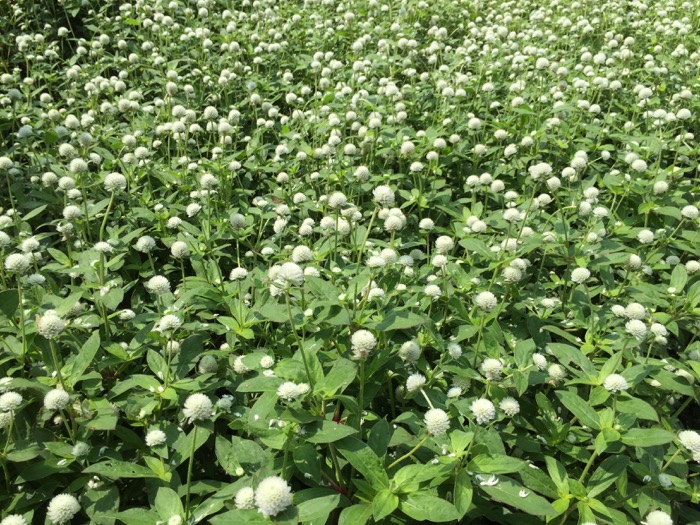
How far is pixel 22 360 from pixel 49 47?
199 inches

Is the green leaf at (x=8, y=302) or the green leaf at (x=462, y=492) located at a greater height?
the green leaf at (x=8, y=302)

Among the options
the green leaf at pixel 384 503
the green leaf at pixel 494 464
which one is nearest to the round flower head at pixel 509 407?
the green leaf at pixel 494 464

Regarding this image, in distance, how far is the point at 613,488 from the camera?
2184 mm

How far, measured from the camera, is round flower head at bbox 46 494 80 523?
1.84 metres

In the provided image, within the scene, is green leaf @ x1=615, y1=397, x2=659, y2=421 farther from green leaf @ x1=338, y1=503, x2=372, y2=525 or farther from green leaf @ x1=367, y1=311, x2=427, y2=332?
green leaf @ x1=338, y1=503, x2=372, y2=525

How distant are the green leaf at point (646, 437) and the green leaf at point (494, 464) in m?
0.48

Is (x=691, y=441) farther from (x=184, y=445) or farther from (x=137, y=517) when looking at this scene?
(x=137, y=517)

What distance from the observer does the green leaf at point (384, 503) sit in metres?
Result: 1.73

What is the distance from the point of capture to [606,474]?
2.07 meters

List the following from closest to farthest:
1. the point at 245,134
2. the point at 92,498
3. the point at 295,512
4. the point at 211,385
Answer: the point at 295,512
the point at 92,498
the point at 211,385
the point at 245,134

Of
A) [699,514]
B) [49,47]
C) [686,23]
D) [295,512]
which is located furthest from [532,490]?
[686,23]

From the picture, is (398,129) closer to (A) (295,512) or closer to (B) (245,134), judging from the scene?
(B) (245,134)

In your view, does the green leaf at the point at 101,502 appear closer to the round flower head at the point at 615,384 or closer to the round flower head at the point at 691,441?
the round flower head at the point at 615,384

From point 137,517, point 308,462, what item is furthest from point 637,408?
point 137,517
